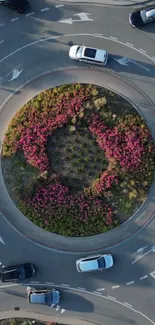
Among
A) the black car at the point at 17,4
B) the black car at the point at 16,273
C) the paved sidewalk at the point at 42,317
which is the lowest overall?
the paved sidewalk at the point at 42,317

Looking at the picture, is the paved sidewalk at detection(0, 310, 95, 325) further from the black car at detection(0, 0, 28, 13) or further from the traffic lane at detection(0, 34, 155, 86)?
the black car at detection(0, 0, 28, 13)

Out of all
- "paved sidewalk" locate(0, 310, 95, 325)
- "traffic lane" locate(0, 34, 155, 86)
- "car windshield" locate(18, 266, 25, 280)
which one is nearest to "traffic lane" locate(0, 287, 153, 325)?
"paved sidewalk" locate(0, 310, 95, 325)

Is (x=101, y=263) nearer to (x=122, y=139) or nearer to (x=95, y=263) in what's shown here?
(x=95, y=263)

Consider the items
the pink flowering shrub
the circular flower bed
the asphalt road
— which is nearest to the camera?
the pink flowering shrub

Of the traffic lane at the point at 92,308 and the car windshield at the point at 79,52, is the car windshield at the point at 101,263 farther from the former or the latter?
the car windshield at the point at 79,52

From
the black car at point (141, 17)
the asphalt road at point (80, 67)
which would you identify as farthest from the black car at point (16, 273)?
Answer: the black car at point (141, 17)

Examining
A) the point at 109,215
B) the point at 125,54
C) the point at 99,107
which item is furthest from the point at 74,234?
the point at 125,54

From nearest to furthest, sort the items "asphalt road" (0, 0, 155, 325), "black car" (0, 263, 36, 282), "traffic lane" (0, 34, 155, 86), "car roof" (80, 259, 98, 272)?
"car roof" (80, 259, 98, 272), "black car" (0, 263, 36, 282), "asphalt road" (0, 0, 155, 325), "traffic lane" (0, 34, 155, 86)

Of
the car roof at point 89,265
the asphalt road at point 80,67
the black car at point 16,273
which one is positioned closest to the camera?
the car roof at point 89,265
